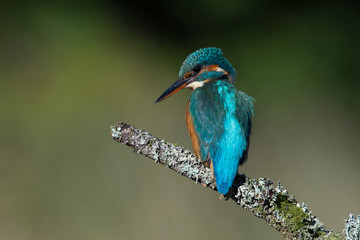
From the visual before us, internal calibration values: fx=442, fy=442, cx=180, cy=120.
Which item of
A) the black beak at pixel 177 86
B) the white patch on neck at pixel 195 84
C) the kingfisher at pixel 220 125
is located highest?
the white patch on neck at pixel 195 84

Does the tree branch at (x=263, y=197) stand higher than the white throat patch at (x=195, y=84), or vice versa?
the white throat patch at (x=195, y=84)

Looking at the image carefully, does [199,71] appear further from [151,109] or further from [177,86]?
[151,109]

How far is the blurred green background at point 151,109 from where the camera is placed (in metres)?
3.16

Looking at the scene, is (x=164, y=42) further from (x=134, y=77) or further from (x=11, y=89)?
(x=11, y=89)

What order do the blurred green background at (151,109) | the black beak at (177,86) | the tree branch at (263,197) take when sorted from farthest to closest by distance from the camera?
the blurred green background at (151,109) → the black beak at (177,86) → the tree branch at (263,197)

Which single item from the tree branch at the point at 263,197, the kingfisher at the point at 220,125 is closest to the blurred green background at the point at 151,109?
the kingfisher at the point at 220,125

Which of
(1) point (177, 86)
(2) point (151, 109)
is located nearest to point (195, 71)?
(1) point (177, 86)

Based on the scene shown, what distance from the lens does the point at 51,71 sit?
4.08 m

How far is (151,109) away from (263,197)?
2275 millimetres

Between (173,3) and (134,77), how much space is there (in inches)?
38.3

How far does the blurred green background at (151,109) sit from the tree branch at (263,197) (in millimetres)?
1541

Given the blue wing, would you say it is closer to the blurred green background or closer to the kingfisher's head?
the kingfisher's head

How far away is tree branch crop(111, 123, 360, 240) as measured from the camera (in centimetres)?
145

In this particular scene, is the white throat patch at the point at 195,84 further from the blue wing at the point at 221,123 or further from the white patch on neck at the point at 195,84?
the blue wing at the point at 221,123
